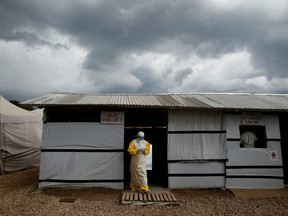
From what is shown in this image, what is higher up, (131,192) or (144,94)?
(144,94)

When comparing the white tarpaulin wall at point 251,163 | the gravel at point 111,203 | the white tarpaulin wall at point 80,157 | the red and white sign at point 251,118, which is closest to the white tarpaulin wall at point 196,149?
the white tarpaulin wall at point 251,163

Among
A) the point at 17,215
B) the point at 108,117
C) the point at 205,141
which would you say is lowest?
the point at 17,215

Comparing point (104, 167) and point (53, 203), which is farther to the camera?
point (104, 167)

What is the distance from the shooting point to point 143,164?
670 centimetres

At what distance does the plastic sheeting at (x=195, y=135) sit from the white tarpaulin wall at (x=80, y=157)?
161 centimetres

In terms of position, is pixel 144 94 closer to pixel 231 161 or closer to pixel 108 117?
pixel 108 117

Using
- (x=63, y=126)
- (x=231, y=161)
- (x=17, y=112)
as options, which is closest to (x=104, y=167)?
(x=63, y=126)

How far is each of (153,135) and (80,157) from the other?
3.26 metres

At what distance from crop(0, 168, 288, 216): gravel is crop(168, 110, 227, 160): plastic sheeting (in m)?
1.05

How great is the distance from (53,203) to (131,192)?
6.51 feet

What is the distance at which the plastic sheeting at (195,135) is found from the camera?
724 centimetres

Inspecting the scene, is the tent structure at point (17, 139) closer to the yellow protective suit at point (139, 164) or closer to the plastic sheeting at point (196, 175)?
the yellow protective suit at point (139, 164)

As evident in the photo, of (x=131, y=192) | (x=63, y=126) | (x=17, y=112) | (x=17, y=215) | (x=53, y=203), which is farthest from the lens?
(x=17, y=112)

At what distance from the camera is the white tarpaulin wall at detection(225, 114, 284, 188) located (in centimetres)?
730
